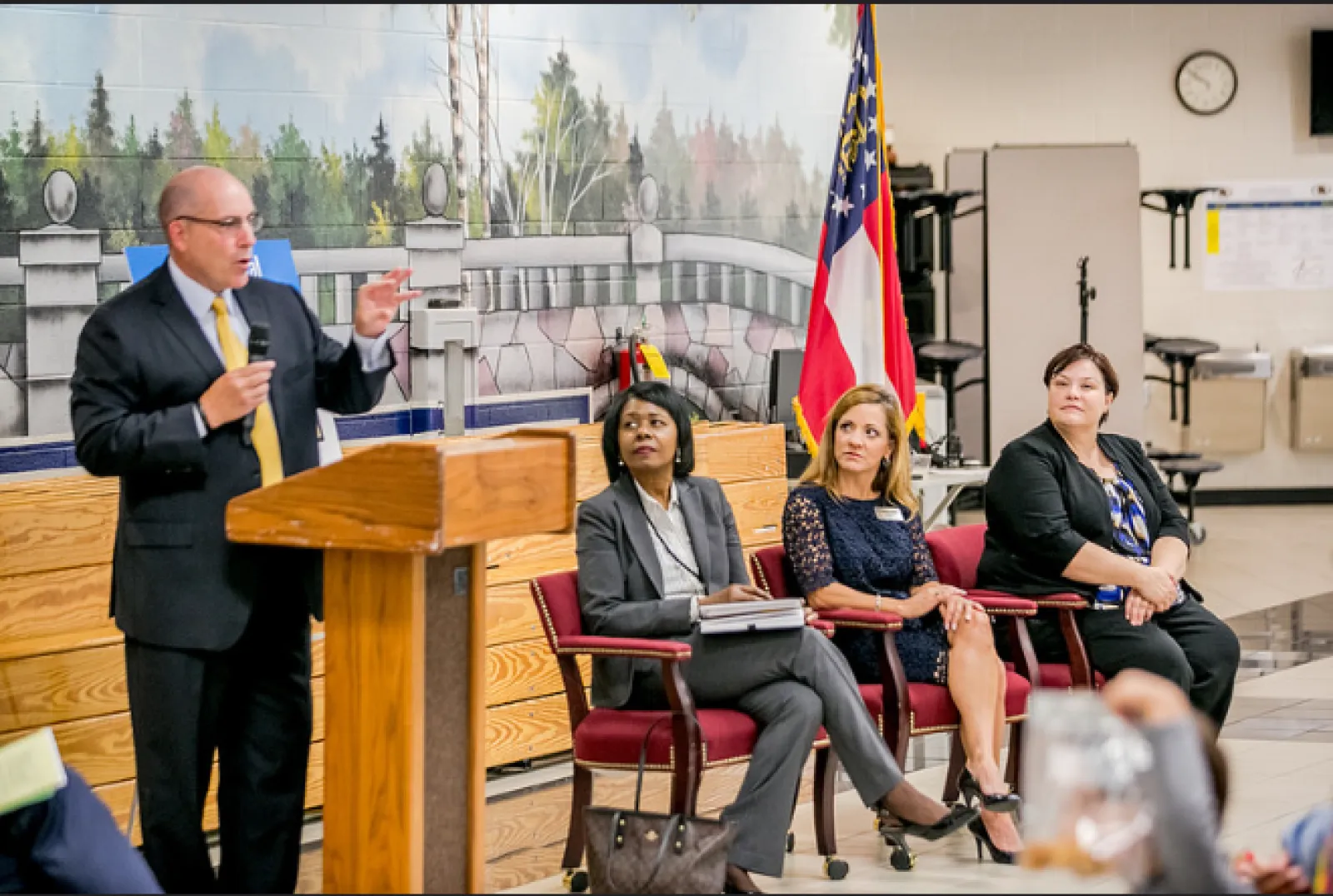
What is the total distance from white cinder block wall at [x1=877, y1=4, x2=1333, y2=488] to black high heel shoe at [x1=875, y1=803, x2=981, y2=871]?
752cm

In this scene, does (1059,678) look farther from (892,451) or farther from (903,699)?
(892,451)

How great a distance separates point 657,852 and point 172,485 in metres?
1.32

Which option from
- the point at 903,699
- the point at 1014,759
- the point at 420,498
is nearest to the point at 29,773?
the point at 420,498

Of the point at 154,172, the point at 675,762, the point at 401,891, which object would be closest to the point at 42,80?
the point at 154,172

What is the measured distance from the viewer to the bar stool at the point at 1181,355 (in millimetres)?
10750

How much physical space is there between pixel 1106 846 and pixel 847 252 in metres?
4.27

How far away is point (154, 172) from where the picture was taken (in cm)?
517

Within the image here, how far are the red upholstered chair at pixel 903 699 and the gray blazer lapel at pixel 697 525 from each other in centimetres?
32

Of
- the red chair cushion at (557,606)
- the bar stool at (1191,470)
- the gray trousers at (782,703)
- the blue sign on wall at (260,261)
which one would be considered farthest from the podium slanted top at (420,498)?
the bar stool at (1191,470)

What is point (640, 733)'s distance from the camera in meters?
4.12

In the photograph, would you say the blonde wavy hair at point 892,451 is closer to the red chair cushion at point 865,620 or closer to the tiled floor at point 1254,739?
the red chair cushion at point 865,620

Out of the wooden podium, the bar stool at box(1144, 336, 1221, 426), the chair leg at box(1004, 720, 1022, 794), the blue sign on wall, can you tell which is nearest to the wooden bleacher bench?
the blue sign on wall

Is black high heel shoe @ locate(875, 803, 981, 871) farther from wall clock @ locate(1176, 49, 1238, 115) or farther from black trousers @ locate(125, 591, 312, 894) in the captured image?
wall clock @ locate(1176, 49, 1238, 115)

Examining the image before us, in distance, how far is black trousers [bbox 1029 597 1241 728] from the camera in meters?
4.79
